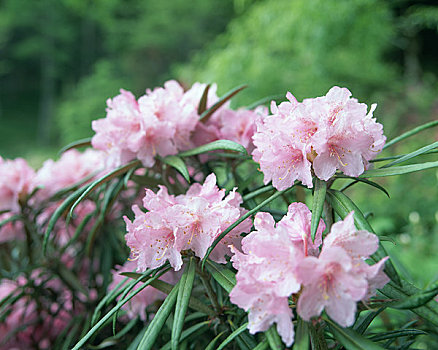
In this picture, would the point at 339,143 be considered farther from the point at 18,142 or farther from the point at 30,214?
the point at 18,142

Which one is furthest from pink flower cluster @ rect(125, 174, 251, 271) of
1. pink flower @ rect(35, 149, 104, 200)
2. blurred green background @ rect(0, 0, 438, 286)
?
blurred green background @ rect(0, 0, 438, 286)

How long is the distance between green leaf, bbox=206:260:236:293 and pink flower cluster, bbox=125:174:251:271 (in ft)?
0.03

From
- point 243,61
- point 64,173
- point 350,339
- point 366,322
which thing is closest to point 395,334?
point 366,322

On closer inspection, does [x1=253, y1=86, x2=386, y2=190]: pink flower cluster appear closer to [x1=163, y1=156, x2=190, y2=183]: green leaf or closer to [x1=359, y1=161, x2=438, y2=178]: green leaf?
[x1=359, y1=161, x2=438, y2=178]: green leaf

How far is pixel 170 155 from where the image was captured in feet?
2.37

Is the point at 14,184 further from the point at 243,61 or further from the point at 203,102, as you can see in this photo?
the point at 243,61

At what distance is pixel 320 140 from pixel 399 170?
105 mm

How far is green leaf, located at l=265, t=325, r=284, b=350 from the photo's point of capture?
1.37 feet

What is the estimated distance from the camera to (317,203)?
19.1 inches

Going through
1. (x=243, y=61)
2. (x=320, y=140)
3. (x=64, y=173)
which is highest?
(x=243, y=61)

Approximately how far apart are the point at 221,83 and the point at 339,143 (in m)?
3.26

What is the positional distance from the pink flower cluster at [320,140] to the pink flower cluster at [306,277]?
11 cm

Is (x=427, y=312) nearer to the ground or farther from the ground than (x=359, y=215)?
nearer to the ground

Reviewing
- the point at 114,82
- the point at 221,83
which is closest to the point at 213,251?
the point at 221,83
